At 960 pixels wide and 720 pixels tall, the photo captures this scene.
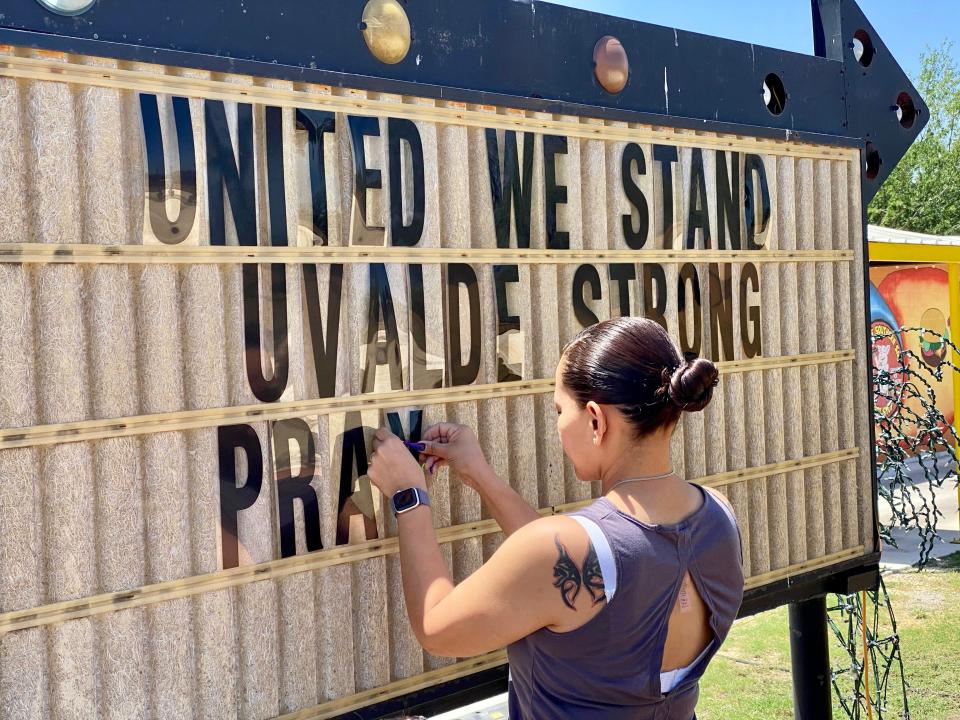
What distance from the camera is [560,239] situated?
3.11 metres

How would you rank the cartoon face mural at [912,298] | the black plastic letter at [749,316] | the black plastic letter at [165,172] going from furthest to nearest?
the cartoon face mural at [912,298] → the black plastic letter at [749,316] → the black plastic letter at [165,172]

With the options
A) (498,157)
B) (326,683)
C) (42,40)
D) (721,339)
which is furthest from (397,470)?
(721,339)

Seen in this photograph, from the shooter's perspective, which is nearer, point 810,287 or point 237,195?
point 237,195

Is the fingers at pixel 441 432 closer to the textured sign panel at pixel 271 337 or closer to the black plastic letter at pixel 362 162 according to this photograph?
the textured sign panel at pixel 271 337

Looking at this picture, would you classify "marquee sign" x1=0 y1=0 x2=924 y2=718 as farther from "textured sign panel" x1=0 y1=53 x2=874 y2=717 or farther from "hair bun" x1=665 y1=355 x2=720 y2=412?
"hair bun" x1=665 y1=355 x2=720 y2=412

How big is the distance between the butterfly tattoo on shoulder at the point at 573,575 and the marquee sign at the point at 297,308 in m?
0.82

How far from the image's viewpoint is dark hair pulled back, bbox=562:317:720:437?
6.84 ft

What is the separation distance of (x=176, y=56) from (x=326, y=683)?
1.57 meters

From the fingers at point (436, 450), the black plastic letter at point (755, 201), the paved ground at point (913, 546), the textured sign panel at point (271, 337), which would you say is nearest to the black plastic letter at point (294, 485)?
the textured sign panel at point (271, 337)

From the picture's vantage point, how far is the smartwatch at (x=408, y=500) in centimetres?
246

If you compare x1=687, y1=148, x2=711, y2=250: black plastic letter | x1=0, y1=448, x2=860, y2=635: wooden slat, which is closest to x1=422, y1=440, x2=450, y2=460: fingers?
x1=0, y1=448, x2=860, y2=635: wooden slat

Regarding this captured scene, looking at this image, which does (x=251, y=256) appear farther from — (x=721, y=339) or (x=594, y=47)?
(x=721, y=339)

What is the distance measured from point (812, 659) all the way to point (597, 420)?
9.61 ft

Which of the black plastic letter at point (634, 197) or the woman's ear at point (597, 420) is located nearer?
the woman's ear at point (597, 420)
